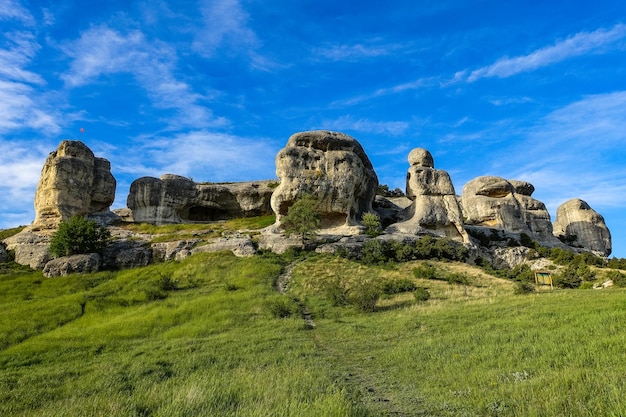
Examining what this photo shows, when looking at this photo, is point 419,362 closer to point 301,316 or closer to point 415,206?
point 301,316

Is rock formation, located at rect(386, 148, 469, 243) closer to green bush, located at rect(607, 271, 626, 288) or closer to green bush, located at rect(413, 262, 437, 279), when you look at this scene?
green bush, located at rect(413, 262, 437, 279)

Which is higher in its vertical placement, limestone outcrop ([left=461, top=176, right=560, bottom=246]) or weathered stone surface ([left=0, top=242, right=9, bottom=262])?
limestone outcrop ([left=461, top=176, right=560, bottom=246])

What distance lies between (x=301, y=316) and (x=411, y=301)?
7.17 m

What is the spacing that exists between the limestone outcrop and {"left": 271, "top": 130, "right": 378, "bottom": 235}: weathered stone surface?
19077mm

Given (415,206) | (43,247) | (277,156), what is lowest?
(43,247)

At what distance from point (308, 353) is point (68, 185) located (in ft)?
156

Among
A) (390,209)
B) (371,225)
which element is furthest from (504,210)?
(371,225)

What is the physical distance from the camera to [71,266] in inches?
1544

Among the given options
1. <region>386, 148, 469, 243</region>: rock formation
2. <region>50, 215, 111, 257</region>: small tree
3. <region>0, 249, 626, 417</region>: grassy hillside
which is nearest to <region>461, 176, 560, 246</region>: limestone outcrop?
<region>386, 148, 469, 243</region>: rock formation

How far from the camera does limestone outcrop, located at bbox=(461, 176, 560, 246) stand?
58625 millimetres

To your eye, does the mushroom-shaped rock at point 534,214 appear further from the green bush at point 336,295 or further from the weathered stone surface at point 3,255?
the weathered stone surface at point 3,255

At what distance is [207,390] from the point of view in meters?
8.96

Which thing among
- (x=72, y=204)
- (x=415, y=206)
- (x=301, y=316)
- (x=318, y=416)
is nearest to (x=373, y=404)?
(x=318, y=416)

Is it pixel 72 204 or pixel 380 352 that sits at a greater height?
pixel 72 204
